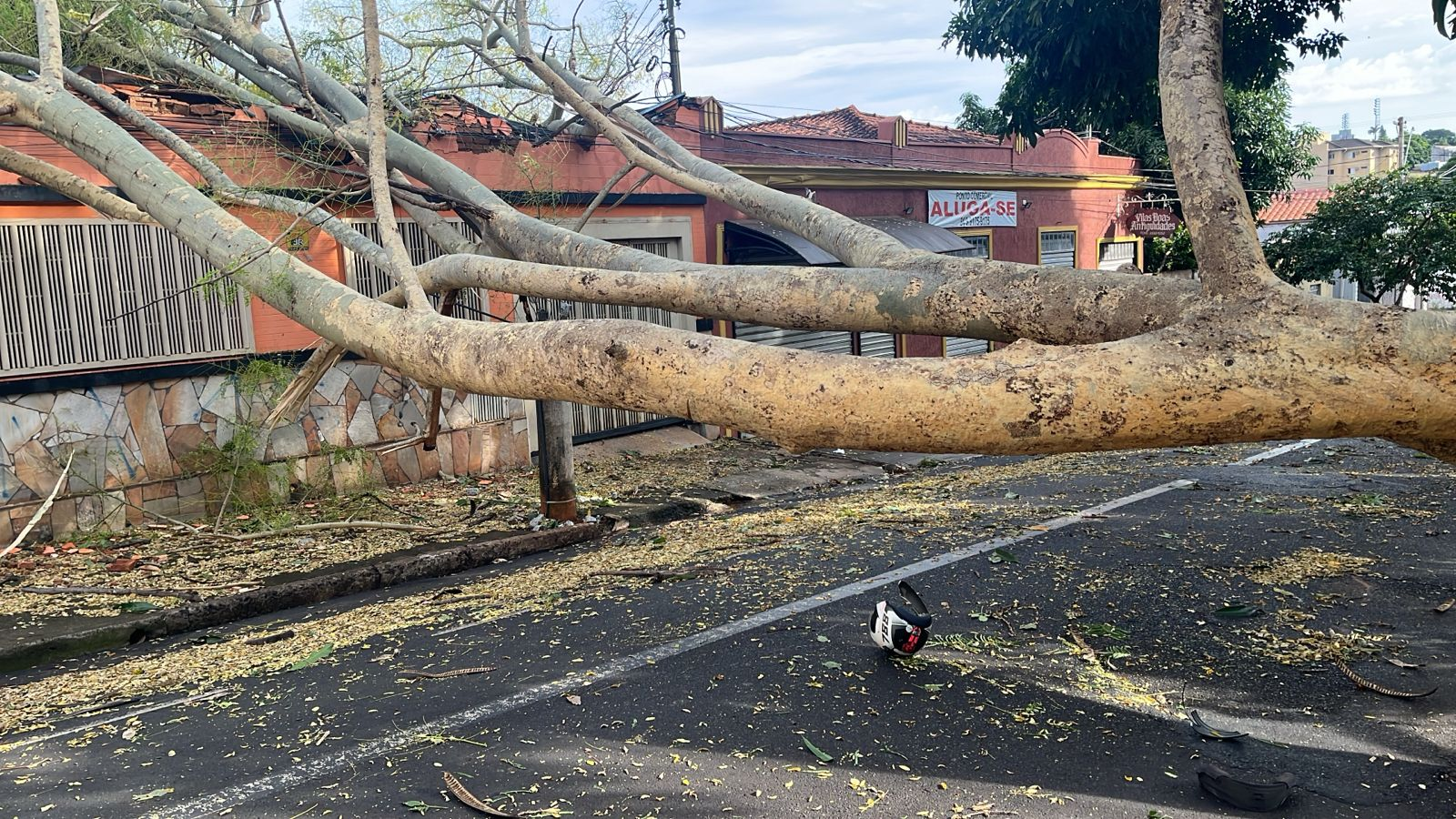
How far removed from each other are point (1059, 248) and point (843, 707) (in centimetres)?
1915

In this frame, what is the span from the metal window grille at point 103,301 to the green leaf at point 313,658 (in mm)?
3576

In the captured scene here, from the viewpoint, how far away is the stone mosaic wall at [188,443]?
877 centimetres

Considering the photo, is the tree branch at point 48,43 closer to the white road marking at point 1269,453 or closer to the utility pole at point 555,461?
the utility pole at point 555,461

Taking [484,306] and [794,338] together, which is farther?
[794,338]

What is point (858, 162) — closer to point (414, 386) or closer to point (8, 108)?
point (414, 386)

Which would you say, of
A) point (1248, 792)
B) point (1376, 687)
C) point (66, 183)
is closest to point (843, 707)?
point (1248, 792)

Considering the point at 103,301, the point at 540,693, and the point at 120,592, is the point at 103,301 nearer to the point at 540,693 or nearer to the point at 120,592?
the point at 120,592

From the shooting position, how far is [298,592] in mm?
7418

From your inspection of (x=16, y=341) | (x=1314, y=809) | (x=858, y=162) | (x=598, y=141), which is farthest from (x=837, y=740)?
(x=858, y=162)

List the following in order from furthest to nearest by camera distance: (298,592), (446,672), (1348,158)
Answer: (1348,158)
(298,592)
(446,672)

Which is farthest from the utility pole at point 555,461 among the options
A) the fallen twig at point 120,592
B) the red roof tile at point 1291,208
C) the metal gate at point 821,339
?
the red roof tile at point 1291,208

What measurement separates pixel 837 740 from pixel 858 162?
14096 mm

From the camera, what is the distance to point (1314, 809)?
3898mm

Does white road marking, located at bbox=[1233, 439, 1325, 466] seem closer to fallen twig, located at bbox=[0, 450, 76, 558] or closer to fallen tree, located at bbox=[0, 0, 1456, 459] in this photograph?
fallen tree, located at bbox=[0, 0, 1456, 459]
